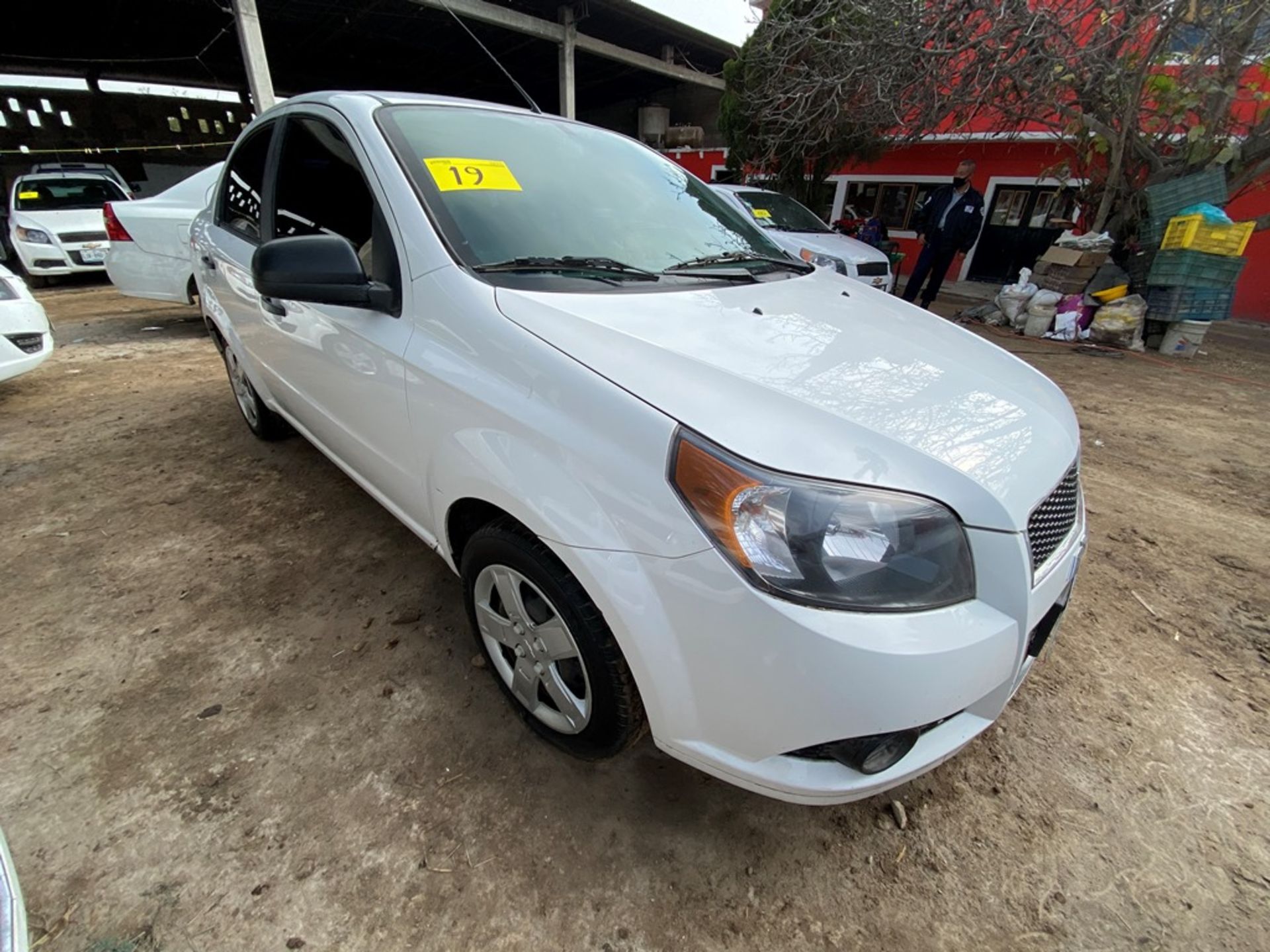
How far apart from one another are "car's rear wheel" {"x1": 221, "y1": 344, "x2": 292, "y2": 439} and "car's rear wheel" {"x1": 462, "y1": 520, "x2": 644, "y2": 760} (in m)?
2.25

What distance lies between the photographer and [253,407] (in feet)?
11.0

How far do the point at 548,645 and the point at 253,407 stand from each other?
9.27ft

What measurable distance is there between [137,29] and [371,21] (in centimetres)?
610

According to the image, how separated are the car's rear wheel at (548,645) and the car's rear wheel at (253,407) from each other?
7.39 feet

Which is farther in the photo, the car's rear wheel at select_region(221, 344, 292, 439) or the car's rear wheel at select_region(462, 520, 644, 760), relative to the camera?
the car's rear wheel at select_region(221, 344, 292, 439)

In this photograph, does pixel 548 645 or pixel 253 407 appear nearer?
pixel 548 645

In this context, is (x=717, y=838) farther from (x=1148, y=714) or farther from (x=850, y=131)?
(x=850, y=131)

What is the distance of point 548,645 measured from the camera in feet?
4.83

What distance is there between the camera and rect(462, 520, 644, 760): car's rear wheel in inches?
52.3

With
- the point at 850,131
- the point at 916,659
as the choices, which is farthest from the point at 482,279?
the point at 850,131

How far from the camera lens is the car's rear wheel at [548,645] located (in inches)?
52.3

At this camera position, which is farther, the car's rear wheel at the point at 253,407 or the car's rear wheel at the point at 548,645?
the car's rear wheel at the point at 253,407

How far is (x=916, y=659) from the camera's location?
1.04m

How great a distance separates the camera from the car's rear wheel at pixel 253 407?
10.6 feet
